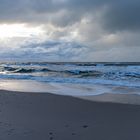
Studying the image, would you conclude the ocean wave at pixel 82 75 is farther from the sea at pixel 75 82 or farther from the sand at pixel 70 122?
the sand at pixel 70 122

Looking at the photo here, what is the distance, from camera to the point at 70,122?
20.2ft

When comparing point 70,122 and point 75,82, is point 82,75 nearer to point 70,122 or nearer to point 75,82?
point 75,82

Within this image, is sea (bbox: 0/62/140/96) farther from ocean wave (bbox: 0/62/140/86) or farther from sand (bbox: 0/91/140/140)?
sand (bbox: 0/91/140/140)

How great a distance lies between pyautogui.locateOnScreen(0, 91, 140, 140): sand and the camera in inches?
202

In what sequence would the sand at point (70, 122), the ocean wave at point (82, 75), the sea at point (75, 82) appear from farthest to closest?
the ocean wave at point (82, 75) < the sea at point (75, 82) < the sand at point (70, 122)

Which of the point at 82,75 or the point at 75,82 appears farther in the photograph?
the point at 82,75

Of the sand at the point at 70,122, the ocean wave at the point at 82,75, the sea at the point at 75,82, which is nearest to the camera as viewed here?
the sand at the point at 70,122

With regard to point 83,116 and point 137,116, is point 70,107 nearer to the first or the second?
point 83,116

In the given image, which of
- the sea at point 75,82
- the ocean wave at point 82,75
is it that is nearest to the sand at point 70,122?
the sea at point 75,82

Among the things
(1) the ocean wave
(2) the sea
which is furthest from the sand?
(1) the ocean wave

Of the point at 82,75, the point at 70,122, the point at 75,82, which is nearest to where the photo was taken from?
the point at 70,122

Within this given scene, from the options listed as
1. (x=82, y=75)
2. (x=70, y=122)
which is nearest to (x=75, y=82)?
(x=82, y=75)

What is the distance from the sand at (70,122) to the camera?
16.9 ft

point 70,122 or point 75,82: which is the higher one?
point 70,122
